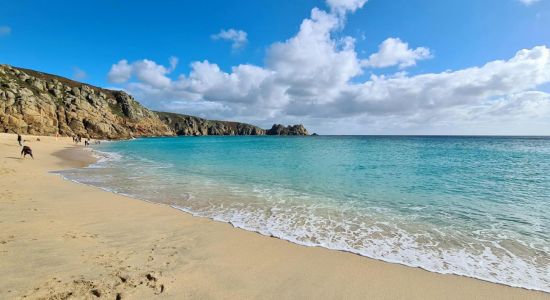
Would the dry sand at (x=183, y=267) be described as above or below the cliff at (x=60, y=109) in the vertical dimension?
below

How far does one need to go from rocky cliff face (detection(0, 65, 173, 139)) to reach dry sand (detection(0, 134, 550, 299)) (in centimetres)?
8617

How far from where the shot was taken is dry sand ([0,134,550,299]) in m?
5.14

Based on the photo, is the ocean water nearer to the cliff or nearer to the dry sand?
the dry sand

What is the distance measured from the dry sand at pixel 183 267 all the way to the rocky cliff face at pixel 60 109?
86.2 meters

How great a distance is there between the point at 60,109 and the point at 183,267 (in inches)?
4404

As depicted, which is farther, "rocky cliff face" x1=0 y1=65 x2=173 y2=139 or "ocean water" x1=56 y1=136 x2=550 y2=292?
"rocky cliff face" x1=0 y1=65 x2=173 y2=139

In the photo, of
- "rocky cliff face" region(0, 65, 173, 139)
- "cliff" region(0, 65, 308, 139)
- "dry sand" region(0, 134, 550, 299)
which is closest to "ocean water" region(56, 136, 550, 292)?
"dry sand" region(0, 134, 550, 299)

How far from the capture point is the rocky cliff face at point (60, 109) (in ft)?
245

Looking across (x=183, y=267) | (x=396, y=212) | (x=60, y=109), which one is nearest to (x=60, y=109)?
(x=60, y=109)

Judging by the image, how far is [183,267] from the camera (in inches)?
242

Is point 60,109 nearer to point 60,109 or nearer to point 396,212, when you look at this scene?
point 60,109

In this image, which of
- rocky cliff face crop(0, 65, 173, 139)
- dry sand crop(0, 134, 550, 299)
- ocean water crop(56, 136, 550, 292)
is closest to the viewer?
dry sand crop(0, 134, 550, 299)

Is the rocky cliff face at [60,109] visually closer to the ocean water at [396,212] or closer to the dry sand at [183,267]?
the ocean water at [396,212]

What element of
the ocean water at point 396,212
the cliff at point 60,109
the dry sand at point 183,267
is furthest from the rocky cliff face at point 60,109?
the dry sand at point 183,267
